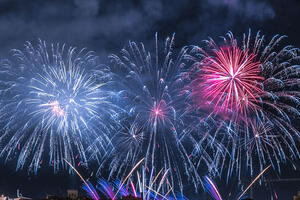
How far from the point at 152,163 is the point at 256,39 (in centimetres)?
1597

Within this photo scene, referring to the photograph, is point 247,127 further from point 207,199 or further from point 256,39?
point 207,199

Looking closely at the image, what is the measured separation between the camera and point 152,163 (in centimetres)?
3734

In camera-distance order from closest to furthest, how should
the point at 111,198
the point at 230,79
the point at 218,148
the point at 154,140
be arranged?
the point at 230,79 → the point at 218,148 → the point at 154,140 → the point at 111,198

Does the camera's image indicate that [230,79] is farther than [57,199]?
No

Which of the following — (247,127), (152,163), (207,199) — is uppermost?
(247,127)

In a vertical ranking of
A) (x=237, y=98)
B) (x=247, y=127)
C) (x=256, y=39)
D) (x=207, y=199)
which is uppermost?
(x=256, y=39)

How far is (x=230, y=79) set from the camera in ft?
101

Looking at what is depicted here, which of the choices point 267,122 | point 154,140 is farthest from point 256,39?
point 154,140

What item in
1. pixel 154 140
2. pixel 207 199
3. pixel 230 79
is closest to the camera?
pixel 230 79

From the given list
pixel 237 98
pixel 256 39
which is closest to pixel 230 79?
pixel 237 98

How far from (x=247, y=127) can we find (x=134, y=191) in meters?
17.8

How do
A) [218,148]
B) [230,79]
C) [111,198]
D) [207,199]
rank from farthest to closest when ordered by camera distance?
1. [207,199]
2. [111,198]
3. [218,148]
4. [230,79]

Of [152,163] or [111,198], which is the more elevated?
[152,163]

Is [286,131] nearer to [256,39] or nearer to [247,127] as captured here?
[247,127]
